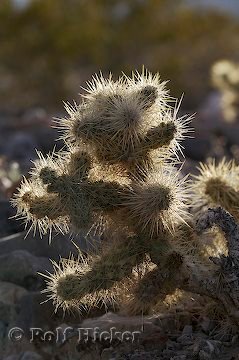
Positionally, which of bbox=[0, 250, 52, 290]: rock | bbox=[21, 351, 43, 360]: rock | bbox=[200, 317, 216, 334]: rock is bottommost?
bbox=[21, 351, 43, 360]: rock

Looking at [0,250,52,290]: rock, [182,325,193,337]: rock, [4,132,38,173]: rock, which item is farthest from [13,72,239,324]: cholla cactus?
[4,132,38,173]: rock

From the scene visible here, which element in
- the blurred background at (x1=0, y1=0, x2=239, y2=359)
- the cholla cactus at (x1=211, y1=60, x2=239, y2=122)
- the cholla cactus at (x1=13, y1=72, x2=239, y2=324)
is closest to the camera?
the cholla cactus at (x1=13, y1=72, x2=239, y2=324)

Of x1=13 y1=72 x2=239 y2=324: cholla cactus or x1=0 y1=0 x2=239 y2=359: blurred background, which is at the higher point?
x1=0 y1=0 x2=239 y2=359: blurred background

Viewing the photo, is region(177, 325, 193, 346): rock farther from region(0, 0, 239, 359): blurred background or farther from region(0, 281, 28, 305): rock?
region(0, 0, 239, 359): blurred background

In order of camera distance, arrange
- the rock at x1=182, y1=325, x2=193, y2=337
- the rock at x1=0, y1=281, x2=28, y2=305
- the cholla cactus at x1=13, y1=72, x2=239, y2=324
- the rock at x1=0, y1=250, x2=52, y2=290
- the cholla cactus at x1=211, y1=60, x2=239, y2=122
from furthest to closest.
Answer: the cholla cactus at x1=211, y1=60, x2=239, y2=122 < the rock at x1=0, y1=250, x2=52, y2=290 < the rock at x1=0, y1=281, x2=28, y2=305 < the rock at x1=182, y1=325, x2=193, y2=337 < the cholla cactus at x1=13, y1=72, x2=239, y2=324

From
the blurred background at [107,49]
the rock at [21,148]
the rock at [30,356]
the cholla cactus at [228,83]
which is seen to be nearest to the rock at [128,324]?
the rock at [30,356]

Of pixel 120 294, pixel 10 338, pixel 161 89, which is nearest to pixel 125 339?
pixel 120 294

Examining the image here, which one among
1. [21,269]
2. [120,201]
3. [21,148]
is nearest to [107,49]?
[21,148]

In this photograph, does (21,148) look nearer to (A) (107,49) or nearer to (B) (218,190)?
(B) (218,190)

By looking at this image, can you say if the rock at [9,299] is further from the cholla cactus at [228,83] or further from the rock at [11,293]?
the cholla cactus at [228,83]
